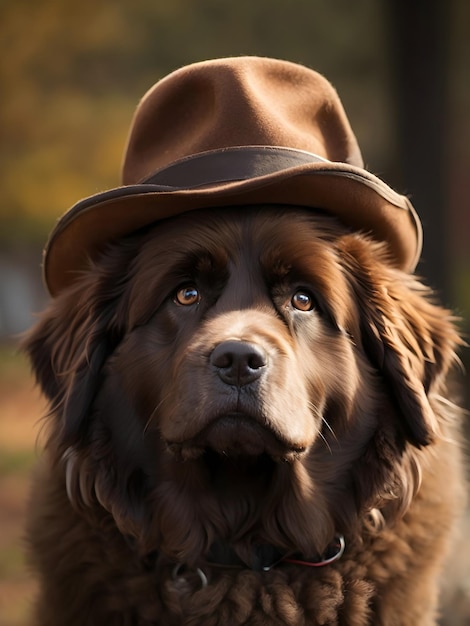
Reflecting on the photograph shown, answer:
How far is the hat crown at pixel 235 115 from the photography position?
314cm

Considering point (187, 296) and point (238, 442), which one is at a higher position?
point (187, 296)

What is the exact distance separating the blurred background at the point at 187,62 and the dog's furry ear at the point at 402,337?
5.01 meters

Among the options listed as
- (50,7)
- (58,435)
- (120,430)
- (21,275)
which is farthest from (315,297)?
(21,275)

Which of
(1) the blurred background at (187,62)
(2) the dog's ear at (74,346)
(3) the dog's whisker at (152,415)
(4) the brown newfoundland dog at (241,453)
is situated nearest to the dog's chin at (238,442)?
(4) the brown newfoundland dog at (241,453)

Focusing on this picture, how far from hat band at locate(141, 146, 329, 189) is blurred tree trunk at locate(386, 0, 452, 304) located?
538cm

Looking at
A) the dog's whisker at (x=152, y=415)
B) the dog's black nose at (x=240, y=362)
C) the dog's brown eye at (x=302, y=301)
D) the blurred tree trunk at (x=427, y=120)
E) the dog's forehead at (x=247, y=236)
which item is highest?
the dog's forehead at (x=247, y=236)

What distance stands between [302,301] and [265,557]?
36.9 inches

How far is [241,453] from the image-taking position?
2.86 meters

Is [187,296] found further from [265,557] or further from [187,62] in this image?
[187,62]

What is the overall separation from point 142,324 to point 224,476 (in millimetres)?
619

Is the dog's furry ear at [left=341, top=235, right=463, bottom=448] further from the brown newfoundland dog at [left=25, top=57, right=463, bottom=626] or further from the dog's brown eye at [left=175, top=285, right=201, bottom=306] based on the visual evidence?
the dog's brown eye at [left=175, top=285, right=201, bottom=306]

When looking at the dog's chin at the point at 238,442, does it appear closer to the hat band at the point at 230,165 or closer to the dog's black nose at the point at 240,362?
the dog's black nose at the point at 240,362

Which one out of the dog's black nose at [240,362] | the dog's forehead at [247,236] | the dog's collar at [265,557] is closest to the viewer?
the dog's black nose at [240,362]

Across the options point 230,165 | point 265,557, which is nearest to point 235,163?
point 230,165
